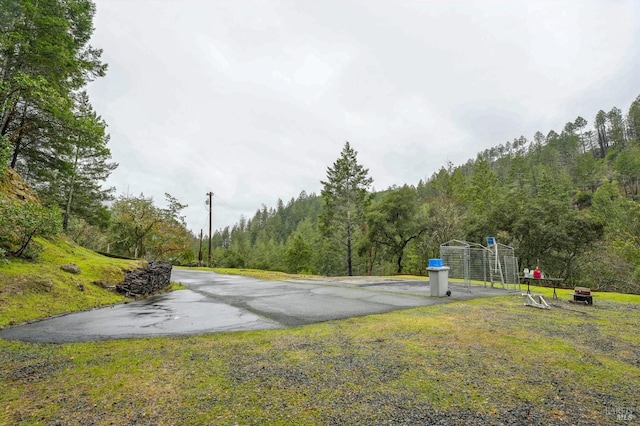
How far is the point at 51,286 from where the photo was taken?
7.82 meters

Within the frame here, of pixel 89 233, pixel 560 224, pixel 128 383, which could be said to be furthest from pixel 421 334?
pixel 89 233

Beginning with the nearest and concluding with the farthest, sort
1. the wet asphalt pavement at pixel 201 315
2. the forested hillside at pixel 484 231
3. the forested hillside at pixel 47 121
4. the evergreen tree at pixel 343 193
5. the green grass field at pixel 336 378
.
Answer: the green grass field at pixel 336 378 < the wet asphalt pavement at pixel 201 315 < the forested hillside at pixel 47 121 < the forested hillside at pixel 484 231 < the evergreen tree at pixel 343 193

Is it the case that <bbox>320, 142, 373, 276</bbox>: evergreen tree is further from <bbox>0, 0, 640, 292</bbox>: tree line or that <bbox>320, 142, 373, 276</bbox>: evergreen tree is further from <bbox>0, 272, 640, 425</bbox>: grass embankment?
<bbox>0, 272, 640, 425</bbox>: grass embankment

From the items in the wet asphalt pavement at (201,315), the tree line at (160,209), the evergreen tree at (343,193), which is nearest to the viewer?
the wet asphalt pavement at (201,315)

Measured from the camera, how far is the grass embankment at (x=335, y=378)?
2.61 metres

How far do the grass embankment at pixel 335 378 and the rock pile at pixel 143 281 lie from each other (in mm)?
5818

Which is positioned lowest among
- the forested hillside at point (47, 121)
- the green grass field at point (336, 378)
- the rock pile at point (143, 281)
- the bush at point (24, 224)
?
the green grass field at point (336, 378)

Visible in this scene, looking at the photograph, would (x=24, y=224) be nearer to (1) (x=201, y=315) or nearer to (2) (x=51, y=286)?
(2) (x=51, y=286)

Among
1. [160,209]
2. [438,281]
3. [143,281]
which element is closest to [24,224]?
[143,281]

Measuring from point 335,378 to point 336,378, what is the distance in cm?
1

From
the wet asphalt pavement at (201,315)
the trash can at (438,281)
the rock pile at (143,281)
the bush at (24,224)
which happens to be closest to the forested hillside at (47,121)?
the bush at (24,224)

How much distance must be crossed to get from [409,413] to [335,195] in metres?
28.8

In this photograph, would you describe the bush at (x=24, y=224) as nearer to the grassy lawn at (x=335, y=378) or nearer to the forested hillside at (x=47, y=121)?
the forested hillside at (x=47, y=121)

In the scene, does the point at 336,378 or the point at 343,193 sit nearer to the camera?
the point at 336,378
